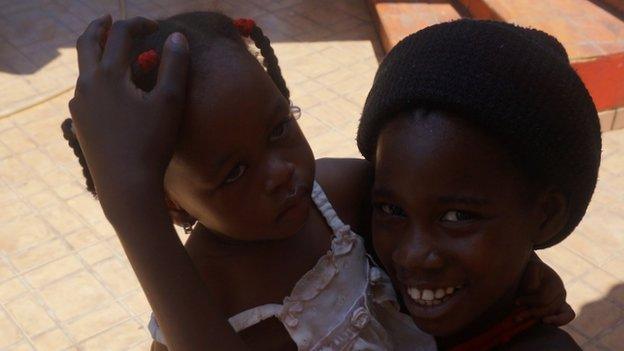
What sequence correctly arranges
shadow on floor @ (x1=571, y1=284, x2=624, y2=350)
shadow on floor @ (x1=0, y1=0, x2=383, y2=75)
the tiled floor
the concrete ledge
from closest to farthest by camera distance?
1. shadow on floor @ (x1=571, y1=284, x2=624, y2=350)
2. the tiled floor
3. the concrete ledge
4. shadow on floor @ (x1=0, y1=0, x2=383, y2=75)

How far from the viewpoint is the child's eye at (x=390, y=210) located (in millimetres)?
1416

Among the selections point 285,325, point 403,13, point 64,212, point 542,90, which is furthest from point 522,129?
point 403,13

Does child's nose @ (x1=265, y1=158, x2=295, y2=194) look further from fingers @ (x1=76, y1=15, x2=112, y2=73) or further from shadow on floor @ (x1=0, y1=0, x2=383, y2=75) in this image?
shadow on floor @ (x1=0, y1=0, x2=383, y2=75)


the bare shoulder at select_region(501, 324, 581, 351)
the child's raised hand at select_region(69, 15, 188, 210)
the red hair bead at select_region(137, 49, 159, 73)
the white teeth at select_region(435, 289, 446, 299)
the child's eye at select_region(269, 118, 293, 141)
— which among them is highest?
the red hair bead at select_region(137, 49, 159, 73)

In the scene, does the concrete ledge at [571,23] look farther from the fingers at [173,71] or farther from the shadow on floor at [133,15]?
the fingers at [173,71]

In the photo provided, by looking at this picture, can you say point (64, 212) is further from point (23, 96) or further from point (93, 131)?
point (93, 131)

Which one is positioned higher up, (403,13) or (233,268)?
(233,268)

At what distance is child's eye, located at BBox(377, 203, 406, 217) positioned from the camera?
1416 mm

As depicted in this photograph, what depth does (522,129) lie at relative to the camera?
1294 millimetres

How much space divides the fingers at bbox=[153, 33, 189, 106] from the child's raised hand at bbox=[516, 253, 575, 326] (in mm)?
770

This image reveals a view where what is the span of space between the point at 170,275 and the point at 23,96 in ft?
14.6

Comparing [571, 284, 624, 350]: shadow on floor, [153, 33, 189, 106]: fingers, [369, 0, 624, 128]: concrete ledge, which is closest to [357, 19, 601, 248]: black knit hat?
[153, 33, 189, 106]: fingers

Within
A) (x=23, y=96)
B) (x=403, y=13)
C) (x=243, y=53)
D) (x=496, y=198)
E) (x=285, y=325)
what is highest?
(x=243, y=53)

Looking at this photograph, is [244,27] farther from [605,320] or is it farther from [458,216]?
[605,320]
